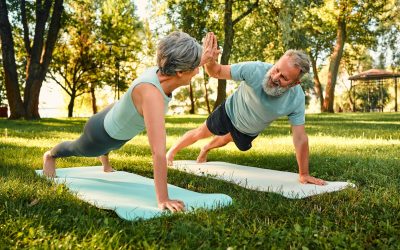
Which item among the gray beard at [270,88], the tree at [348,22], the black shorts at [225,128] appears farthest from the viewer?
the tree at [348,22]

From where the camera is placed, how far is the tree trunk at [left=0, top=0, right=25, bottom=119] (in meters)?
14.3

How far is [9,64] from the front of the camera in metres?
14.6

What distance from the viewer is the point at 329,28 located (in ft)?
89.7

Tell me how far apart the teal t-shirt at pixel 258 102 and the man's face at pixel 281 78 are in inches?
5.2

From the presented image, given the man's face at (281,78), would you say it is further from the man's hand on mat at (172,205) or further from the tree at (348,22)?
the tree at (348,22)

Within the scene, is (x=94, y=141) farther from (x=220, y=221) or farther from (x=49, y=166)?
(x=220, y=221)

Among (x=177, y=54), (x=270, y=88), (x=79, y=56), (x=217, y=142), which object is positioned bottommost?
(x=217, y=142)

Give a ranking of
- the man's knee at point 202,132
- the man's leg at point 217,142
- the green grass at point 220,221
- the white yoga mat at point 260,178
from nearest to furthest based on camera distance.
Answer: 1. the green grass at point 220,221
2. the white yoga mat at point 260,178
3. the man's knee at point 202,132
4. the man's leg at point 217,142

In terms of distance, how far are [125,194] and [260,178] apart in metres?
1.41

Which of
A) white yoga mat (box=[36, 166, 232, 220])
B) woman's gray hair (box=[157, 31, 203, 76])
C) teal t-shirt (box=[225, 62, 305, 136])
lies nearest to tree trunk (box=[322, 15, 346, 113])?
teal t-shirt (box=[225, 62, 305, 136])

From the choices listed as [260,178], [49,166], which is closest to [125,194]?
[49,166]

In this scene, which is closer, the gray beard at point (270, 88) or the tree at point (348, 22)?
the gray beard at point (270, 88)

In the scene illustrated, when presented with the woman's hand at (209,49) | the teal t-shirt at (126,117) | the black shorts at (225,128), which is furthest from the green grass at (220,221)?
the woman's hand at (209,49)

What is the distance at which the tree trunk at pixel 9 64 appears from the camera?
14.3 meters
